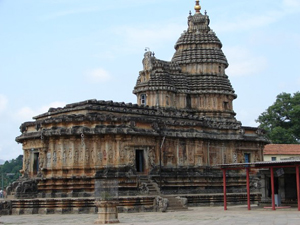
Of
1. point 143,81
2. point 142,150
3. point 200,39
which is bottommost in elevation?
point 142,150

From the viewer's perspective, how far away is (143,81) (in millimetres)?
53750

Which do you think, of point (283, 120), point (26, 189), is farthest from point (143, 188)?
point (283, 120)

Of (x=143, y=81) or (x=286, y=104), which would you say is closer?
(x=143, y=81)

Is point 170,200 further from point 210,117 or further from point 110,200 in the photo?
point 210,117

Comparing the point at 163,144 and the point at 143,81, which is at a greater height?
the point at 143,81

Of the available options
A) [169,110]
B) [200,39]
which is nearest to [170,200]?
[169,110]

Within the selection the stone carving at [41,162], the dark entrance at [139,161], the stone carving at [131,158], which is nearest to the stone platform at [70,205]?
the stone carving at [41,162]

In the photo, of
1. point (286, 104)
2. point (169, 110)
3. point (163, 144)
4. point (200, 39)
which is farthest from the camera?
point (286, 104)

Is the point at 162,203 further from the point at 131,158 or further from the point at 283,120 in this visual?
the point at 283,120

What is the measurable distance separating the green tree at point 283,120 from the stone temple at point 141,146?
97.1 ft

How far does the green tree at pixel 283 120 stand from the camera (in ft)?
265

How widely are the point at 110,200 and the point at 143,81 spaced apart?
2859 cm

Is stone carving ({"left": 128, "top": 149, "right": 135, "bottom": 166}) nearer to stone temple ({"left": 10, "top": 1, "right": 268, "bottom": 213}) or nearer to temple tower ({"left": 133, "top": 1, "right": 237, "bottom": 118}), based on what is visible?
stone temple ({"left": 10, "top": 1, "right": 268, "bottom": 213})

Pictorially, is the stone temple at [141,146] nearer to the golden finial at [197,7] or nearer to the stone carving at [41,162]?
the stone carving at [41,162]
